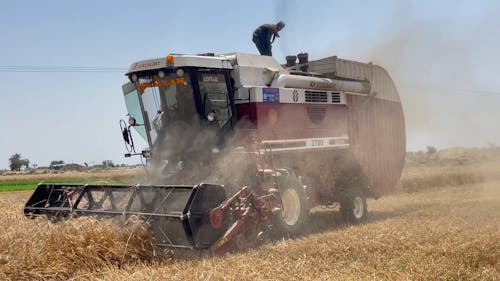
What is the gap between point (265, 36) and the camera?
35.8ft

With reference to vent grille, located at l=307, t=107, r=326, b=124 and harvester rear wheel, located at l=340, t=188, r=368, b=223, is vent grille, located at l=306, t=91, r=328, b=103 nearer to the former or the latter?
vent grille, located at l=307, t=107, r=326, b=124

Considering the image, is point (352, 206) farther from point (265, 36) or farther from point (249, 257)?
point (249, 257)

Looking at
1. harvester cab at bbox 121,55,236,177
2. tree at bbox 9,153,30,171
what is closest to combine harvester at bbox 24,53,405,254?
harvester cab at bbox 121,55,236,177

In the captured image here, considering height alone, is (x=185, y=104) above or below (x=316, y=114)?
above

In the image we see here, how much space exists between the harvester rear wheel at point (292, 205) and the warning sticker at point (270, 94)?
128cm

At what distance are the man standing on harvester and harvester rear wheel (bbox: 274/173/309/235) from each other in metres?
3.48

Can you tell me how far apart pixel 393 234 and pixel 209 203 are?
9.40 ft

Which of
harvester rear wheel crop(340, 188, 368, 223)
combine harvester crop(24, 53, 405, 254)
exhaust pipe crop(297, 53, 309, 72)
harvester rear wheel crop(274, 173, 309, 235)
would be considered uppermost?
exhaust pipe crop(297, 53, 309, 72)

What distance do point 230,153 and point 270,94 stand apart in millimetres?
1314

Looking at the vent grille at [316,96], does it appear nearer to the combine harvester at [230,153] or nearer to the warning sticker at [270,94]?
the combine harvester at [230,153]

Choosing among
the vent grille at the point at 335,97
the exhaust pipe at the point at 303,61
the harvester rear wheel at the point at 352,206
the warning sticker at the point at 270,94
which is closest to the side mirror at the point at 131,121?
the warning sticker at the point at 270,94

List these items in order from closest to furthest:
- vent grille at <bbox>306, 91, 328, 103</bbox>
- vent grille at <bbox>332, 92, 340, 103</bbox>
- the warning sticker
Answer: the warning sticker
vent grille at <bbox>306, 91, 328, 103</bbox>
vent grille at <bbox>332, 92, 340, 103</bbox>

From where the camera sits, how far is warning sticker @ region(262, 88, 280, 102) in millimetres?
8477

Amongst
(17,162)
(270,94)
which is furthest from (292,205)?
(17,162)
